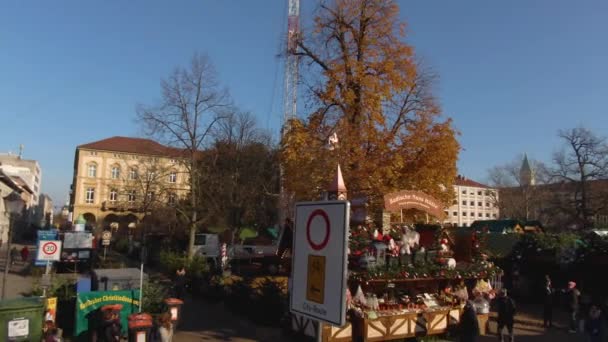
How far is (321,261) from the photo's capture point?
2.60 meters

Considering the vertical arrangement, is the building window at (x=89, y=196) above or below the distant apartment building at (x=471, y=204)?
below

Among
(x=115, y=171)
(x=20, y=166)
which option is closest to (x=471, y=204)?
(x=115, y=171)

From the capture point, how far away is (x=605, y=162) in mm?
45000

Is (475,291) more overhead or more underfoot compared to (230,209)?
more underfoot

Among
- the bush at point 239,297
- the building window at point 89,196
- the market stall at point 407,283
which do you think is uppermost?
the building window at point 89,196

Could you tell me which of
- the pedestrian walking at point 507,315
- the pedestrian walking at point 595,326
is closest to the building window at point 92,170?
the pedestrian walking at point 507,315

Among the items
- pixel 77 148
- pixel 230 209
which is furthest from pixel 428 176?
pixel 77 148

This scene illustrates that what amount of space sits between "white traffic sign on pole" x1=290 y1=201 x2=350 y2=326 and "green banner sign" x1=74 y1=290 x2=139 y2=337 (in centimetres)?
1010

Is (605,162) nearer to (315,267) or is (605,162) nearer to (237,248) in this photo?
(237,248)

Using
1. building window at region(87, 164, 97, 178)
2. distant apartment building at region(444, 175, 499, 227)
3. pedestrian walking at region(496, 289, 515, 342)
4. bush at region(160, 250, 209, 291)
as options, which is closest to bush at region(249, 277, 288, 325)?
pedestrian walking at region(496, 289, 515, 342)

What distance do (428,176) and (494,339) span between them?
7573 mm

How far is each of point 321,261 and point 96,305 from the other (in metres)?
11.1

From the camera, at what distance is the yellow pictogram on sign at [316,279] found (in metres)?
2.56

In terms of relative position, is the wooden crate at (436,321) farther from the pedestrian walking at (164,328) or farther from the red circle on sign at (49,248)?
the red circle on sign at (49,248)
